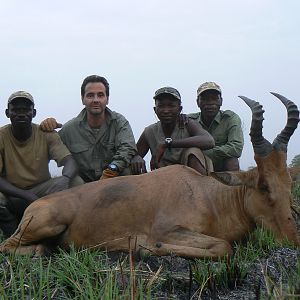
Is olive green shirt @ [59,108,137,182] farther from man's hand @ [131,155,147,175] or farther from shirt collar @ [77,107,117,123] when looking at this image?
man's hand @ [131,155,147,175]

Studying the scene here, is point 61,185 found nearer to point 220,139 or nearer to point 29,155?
point 29,155

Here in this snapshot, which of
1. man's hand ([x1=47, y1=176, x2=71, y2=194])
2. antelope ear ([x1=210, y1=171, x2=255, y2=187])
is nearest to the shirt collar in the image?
man's hand ([x1=47, y1=176, x2=71, y2=194])

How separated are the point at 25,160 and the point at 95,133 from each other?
1049mm

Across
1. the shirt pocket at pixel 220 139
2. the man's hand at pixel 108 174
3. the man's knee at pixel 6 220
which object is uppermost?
the shirt pocket at pixel 220 139

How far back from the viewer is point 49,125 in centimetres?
650

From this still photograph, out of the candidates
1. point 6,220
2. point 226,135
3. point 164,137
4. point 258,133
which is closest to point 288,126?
point 258,133

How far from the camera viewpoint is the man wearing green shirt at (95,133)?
683 centimetres

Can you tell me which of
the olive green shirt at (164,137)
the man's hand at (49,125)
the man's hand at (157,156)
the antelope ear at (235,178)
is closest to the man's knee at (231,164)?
the olive green shirt at (164,137)

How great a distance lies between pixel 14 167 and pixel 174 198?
7.63ft

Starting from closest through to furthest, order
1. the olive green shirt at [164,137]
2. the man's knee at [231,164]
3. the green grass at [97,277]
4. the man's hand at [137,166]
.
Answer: the green grass at [97,277] → the man's hand at [137,166] → the olive green shirt at [164,137] → the man's knee at [231,164]

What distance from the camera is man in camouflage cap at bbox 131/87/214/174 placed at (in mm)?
6457

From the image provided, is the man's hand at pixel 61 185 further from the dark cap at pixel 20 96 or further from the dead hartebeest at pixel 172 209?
the dark cap at pixel 20 96

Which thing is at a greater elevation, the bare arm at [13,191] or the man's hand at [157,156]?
the man's hand at [157,156]

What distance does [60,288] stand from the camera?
325cm
